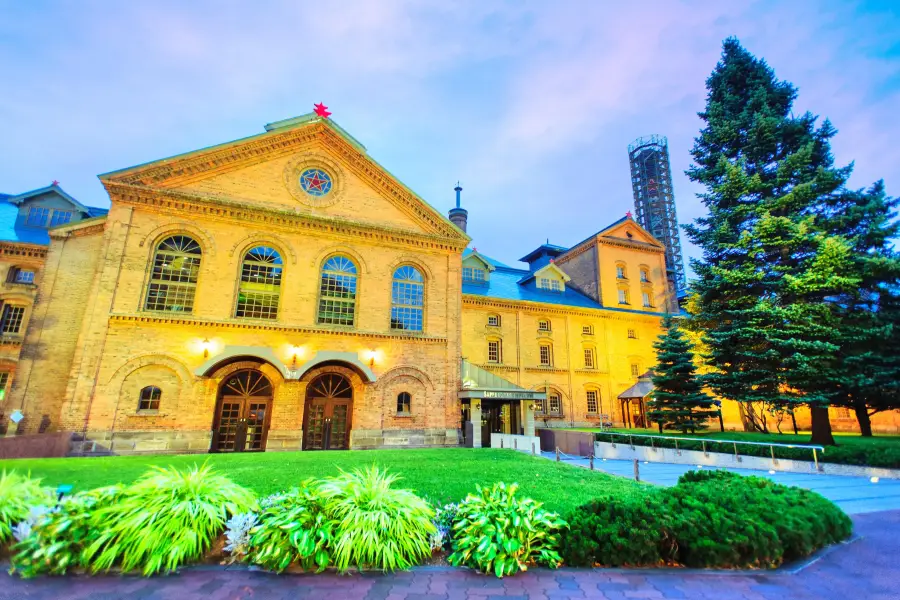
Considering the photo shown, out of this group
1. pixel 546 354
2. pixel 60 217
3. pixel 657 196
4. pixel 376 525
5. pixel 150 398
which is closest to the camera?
pixel 376 525

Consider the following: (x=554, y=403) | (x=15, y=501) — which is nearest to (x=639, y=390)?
(x=554, y=403)

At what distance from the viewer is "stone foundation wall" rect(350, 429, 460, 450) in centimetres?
1891

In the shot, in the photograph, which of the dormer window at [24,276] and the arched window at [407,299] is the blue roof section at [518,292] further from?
the dormer window at [24,276]

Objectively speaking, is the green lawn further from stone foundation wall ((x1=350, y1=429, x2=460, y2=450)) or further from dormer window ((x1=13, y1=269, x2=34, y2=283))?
dormer window ((x1=13, y1=269, x2=34, y2=283))

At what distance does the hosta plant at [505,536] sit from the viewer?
4758 millimetres

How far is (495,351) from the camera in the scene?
30172mm

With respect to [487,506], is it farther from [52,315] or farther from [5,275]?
[5,275]

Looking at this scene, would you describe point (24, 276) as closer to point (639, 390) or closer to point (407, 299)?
point (407, 299)

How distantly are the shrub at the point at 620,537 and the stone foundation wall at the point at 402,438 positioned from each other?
1494 centimetres

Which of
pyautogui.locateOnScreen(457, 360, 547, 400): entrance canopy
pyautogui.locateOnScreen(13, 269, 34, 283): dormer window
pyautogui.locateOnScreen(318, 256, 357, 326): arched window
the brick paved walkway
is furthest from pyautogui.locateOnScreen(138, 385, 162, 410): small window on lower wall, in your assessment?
the brick paved walkway

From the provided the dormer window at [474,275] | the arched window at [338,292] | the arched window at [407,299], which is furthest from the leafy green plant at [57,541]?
the dormer window at [474,275]

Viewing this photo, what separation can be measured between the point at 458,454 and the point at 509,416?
32.7 ft

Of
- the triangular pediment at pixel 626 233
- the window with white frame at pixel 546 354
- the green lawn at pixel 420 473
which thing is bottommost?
→ the green lawn at pixel 420 473

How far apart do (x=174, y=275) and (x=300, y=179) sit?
290 inches
